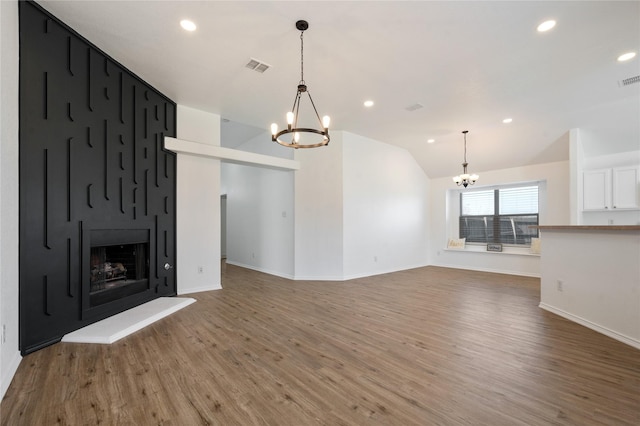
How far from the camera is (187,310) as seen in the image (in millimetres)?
4141

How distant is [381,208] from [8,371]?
6.63 m

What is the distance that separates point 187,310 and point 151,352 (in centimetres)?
135

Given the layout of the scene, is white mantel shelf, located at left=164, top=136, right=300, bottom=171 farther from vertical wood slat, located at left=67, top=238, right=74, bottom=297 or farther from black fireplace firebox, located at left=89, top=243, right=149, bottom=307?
vertical wood slat, located at left=67, top=238, right=74, bottom=297

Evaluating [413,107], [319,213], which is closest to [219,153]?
[319,213]

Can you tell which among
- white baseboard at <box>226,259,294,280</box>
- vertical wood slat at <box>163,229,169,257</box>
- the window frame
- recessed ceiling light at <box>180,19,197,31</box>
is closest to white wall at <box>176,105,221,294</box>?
vertical wood slat at <box>163,229,169,257</box>

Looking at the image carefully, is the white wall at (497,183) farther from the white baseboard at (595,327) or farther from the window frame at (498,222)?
the white baseboard at (595,327)

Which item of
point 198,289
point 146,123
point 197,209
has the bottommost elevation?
point 198,289

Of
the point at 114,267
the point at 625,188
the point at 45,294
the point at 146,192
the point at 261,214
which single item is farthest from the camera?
the point at 261,214

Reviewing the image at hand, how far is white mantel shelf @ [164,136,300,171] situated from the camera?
4.69 meters

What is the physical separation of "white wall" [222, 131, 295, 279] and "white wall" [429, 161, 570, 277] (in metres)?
4.81

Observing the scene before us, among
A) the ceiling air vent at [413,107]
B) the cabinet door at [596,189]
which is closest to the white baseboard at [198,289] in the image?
the ceiling air vent at [413,107]

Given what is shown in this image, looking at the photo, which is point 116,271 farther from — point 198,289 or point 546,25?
point 546,25

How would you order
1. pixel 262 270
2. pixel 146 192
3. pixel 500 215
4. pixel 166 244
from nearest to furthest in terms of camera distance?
pixel 146 192 → pixel 166 244 → pixel 262 270 → pixel 500 215

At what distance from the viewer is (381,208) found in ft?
23.8
